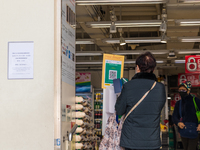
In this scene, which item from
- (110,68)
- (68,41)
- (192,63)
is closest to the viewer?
(68,41)

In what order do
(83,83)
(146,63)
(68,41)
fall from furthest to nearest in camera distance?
(83,83) < (146,63) < (68,41)

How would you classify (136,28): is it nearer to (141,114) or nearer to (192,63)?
(192,63)

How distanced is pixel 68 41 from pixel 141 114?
101 centimetres

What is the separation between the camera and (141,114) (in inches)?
122

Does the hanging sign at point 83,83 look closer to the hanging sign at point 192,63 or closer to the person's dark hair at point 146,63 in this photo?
the hanging sign at point 192,63

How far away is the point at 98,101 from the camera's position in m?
14.6
